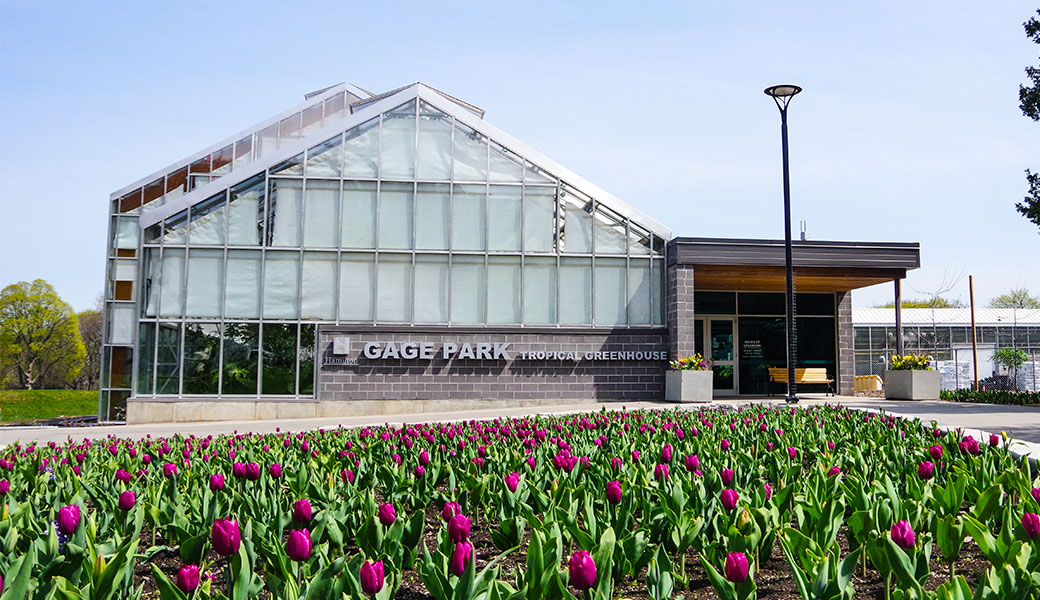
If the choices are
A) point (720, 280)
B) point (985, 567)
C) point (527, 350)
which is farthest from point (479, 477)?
point (720, 280)

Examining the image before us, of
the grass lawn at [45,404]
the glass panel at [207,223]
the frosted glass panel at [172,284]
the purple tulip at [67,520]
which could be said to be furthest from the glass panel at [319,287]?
the grass lawn at [45,404]

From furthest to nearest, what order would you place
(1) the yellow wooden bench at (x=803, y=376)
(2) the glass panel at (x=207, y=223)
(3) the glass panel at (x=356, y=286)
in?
(1) the yellow wooden bench at (x=803, y=376) < (3) the glass panel at (x=356, y=286) < (2) the glass panel at (x=207, y=223)

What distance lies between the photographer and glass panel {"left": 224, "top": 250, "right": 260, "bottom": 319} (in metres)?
A: 19.7

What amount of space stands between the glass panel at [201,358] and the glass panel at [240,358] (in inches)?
8.8

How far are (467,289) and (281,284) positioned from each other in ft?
14.7

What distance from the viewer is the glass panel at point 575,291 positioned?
67.5 feet

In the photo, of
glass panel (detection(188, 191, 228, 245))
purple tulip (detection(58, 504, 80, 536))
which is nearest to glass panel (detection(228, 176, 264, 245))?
glass panel (detection(188, 191, 228, 245))

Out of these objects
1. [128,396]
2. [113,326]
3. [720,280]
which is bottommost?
[128,396]

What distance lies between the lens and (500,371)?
20.1 metres

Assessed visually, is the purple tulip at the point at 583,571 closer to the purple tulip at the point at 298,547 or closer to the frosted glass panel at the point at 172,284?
the purple tulip at the point at 298,547

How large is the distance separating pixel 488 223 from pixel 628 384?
5312 millimetres

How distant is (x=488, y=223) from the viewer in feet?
67.5

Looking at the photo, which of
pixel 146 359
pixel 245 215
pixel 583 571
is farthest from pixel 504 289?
pixel 583 571

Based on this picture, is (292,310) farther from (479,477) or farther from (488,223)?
(479,477)
